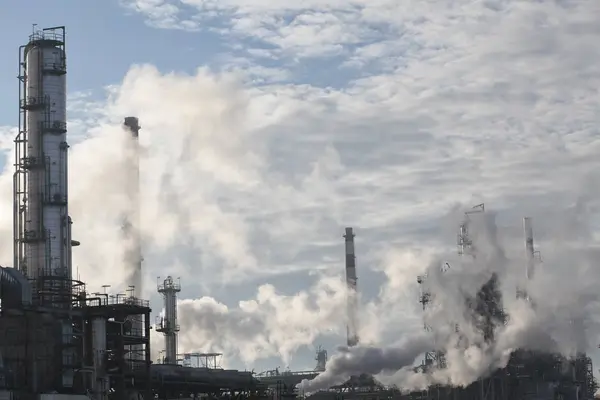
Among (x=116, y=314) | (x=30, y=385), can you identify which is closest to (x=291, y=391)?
(x=116, y=314)

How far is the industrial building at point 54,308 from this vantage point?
7088cm

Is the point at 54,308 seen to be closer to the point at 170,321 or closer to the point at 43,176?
the point at 43,176

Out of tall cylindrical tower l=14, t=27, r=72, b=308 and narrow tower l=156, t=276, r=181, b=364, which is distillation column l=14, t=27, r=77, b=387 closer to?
tall cylindrical tower l=14, t=27, r=72, b=308

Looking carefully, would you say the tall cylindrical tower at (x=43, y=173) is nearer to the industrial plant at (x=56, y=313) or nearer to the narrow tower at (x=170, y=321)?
the industrial plant at (x=56, y=313)

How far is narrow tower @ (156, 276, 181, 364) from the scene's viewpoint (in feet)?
438

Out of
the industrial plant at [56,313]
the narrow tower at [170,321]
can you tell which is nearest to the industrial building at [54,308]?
the industrial plant at [56,313]

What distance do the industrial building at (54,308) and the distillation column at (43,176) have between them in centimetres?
8

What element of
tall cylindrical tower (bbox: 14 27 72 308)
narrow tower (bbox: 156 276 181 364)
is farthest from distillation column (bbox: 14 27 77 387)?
narrow tower (bbox: 156 276 181 364)

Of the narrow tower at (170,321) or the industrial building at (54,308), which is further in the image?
the narrow tower at (170,321)

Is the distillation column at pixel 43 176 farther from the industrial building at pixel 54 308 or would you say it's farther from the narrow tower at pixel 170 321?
the narrow tower at pixel 170 321

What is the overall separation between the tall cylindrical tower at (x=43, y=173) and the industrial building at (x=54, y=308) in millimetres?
79

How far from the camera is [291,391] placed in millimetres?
99812

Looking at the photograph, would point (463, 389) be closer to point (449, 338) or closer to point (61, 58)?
point (449, 338)

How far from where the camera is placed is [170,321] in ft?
454
